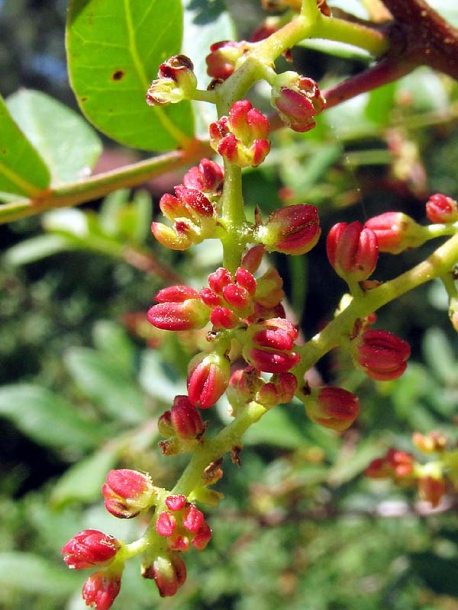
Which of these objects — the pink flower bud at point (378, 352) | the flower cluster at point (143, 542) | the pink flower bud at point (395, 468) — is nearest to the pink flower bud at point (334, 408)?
the pink flower bud at point (378, 352)

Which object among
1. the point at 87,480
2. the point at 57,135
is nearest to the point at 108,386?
the point at 87,480

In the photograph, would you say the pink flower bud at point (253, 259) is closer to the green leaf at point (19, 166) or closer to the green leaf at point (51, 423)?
the green leaf at point (19, 166)

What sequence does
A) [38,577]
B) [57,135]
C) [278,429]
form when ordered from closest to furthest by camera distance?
[57,135], [278,429], [38,577]

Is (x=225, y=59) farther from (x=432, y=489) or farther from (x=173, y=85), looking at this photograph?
(x=432, y=489)

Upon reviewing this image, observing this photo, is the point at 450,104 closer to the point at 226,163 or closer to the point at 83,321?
the point at 226,163

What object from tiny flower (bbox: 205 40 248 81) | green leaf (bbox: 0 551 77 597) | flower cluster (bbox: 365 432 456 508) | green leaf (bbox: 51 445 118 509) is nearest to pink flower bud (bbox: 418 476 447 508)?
flower cluster (bbox: 365 432 456 508)

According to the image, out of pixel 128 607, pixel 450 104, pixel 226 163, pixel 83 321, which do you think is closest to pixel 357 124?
pixel 450 104
